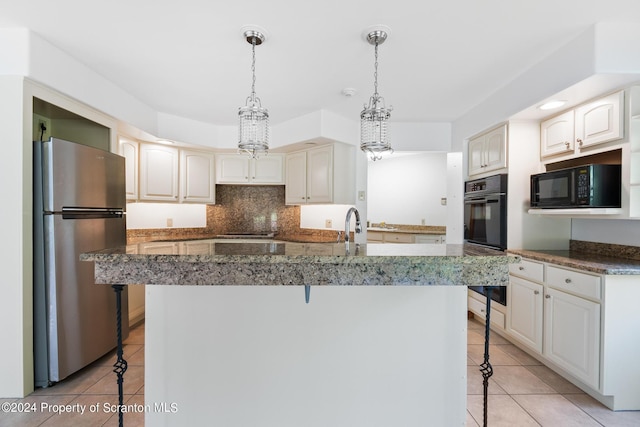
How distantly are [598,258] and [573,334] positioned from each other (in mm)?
669

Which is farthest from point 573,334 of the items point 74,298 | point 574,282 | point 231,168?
point 231,168

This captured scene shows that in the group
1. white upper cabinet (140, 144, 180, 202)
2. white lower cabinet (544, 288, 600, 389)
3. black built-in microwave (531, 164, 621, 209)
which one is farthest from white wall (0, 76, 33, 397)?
black built-in microwave (531, 164, 621, 209)

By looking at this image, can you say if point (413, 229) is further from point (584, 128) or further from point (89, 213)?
point (89, 213)

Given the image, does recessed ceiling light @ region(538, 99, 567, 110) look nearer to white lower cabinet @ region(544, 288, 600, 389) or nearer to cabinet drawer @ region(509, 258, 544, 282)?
cabinet drawer @ region(509, 258, 544, 282)

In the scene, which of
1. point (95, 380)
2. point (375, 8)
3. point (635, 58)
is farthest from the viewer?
point (95, 380)

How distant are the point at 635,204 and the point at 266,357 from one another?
103 inches

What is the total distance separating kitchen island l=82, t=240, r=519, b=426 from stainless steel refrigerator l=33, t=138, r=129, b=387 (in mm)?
1172

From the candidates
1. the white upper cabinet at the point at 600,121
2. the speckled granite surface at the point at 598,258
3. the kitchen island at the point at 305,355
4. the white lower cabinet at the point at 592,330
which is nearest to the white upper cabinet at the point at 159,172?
the kitchen island at the point at 305,355

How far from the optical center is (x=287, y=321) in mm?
1623

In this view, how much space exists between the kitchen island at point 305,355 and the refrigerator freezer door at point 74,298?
45.8 inches

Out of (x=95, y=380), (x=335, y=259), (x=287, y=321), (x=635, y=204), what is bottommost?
(x=95, y=380)

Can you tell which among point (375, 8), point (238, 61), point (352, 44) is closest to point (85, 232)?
point (238, 61)

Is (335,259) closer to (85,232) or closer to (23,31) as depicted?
(85,232)

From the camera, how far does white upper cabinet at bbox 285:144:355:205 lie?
12.4 feet
